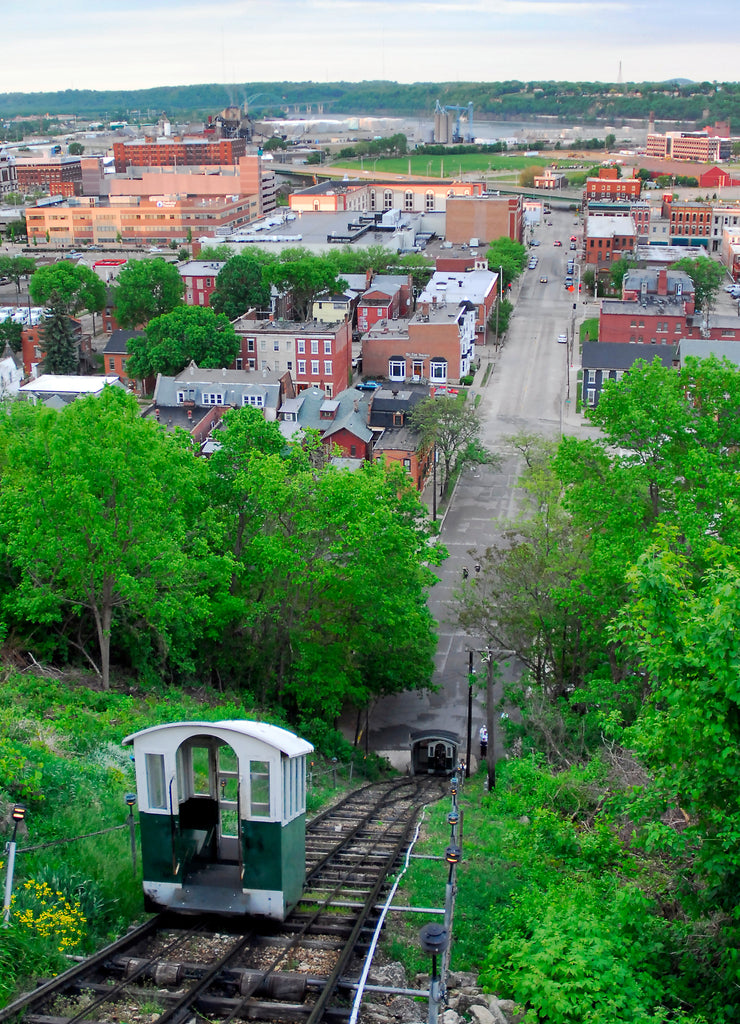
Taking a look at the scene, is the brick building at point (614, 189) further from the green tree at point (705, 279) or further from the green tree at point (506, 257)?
the green tree at point (705, 279)

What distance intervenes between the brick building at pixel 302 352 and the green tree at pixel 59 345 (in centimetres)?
1385

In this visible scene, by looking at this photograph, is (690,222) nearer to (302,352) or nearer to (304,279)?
(304,279)

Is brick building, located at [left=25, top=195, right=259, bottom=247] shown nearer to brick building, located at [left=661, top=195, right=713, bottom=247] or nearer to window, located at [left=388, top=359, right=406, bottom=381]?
brick building, located at [left=661, top=195, right=713, bottom=247]

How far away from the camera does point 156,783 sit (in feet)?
41.5

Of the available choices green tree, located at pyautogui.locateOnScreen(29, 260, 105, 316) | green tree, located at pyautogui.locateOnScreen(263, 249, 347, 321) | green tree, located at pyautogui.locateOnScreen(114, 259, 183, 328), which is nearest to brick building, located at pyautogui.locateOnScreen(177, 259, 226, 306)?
green tree, located at pyautogui.locateOnScreen(114, 259, 183, 328)

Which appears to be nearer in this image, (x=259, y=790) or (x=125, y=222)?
(x=259, y=790)

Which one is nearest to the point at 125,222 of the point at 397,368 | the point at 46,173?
the point at 397,368

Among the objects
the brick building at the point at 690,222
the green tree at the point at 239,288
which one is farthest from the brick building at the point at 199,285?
the brick building at the point at 690,222

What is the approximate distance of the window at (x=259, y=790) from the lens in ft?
40.6

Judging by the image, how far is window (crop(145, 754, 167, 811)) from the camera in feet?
41.3

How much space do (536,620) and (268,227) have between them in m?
98.9

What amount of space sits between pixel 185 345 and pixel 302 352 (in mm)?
7777

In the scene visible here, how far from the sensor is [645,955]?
35.6 ft

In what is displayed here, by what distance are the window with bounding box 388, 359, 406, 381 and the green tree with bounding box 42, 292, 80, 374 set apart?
23.3 metres
